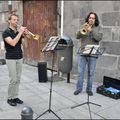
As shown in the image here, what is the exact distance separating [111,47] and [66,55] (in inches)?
49.9

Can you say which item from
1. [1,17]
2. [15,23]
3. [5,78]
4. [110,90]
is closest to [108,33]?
[110,90]

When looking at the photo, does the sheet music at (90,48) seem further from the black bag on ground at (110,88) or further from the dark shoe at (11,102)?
the dark shoe at (11,102)

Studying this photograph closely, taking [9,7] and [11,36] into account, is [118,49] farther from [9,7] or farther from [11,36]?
[9,7]

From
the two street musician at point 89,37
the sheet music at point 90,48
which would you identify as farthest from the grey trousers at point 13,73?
the two street musician at point 89,37

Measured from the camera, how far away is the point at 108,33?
725 centimetres

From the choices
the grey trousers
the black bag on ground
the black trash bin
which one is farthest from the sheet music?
the black trash bin

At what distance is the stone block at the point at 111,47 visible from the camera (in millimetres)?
7107

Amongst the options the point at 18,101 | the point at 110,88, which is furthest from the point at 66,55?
the point at 18,101

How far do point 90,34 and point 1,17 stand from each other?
7261 mm

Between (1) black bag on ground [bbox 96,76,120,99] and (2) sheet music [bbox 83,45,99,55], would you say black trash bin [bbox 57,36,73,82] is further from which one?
(2) sheet music [bbox 83,45,99,55]

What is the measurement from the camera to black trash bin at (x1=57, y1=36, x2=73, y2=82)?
25.2 ft

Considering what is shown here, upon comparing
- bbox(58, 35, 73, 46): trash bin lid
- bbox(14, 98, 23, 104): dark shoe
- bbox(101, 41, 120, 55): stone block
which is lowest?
bbox(14, 98, 23, 104): dark shoe

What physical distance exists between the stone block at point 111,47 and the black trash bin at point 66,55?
916 mm

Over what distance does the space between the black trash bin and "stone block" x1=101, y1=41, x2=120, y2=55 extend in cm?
92
